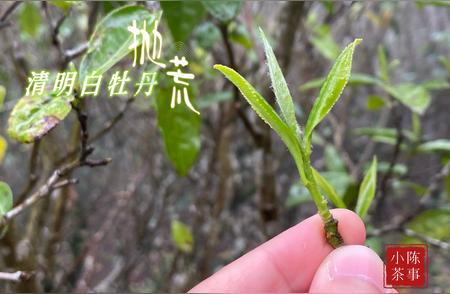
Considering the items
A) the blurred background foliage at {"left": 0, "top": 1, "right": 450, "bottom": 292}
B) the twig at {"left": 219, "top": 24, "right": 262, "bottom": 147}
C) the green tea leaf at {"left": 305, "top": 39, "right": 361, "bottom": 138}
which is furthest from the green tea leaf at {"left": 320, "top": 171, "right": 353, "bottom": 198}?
the green tea leaf at {"left": 305, "top": 39, "right": 361, "bottom": 138}

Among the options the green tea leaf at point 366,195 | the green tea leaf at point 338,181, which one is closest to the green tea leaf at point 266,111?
the green tea leaf at point 366,195

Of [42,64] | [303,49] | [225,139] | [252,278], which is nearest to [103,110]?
[42,64]

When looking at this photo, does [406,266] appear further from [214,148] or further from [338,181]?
[214,148]

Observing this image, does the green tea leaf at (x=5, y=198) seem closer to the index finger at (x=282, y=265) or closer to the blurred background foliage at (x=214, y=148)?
the blurred background foliage at (x=214, y=148)

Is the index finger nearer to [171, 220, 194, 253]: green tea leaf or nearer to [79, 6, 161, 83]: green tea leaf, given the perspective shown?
[79, 6, 161, 83]: green tea leaf

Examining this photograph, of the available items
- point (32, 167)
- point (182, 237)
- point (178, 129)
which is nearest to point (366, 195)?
point (178, 129)

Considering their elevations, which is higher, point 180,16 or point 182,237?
point 180,16

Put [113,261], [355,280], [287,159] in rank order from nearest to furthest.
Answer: [355,280], [287,159], [113,261]

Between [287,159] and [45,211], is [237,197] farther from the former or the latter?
[45,211]
